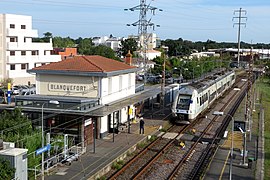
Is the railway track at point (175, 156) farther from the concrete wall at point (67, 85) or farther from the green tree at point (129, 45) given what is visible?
the green tree at point (129, 45)

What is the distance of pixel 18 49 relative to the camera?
56000 millimetres

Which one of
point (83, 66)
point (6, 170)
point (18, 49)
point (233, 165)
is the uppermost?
point (18, 49)

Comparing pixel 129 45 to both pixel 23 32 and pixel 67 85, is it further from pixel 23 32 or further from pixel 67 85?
pixel 67 85

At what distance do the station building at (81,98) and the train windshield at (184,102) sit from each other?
3.19m

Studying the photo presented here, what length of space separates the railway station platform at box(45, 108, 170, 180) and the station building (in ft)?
3.00

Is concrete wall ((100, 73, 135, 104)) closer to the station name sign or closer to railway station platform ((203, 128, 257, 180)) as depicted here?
the station name sign

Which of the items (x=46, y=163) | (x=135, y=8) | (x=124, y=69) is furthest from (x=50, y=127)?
(x=135, y=8)

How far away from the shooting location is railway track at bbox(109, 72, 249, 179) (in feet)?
64.5

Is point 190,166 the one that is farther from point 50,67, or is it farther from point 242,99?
point 242,99

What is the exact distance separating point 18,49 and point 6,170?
144 ft

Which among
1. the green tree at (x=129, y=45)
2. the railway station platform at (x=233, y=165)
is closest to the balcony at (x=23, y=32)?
the railway station platform at (x=233, y=165)

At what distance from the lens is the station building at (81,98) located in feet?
76.2

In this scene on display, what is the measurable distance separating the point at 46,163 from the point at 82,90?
8211 mm

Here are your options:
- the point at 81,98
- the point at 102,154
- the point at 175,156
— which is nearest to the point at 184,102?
the point at 175,156
